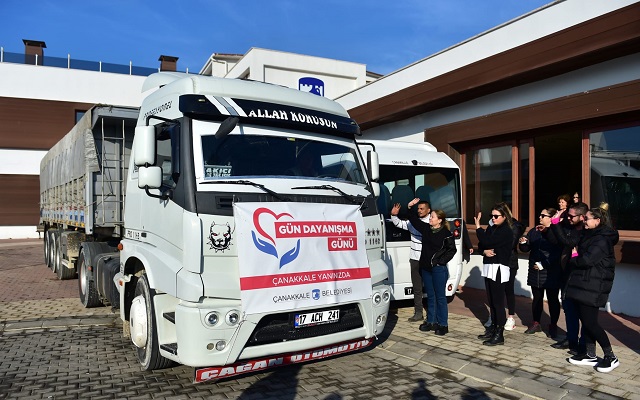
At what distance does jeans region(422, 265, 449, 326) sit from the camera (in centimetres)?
664

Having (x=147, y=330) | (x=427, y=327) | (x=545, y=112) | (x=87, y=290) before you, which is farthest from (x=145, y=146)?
(x=545, y=112)

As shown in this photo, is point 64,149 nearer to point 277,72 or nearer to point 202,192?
point 202,192

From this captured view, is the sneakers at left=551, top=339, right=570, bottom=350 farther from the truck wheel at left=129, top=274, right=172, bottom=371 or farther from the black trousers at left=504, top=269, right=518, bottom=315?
the truck wheel at left=129, top=274, right=172, bottom=371

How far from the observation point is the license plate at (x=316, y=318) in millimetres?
4453

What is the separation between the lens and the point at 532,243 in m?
6.63

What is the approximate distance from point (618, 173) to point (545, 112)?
1.57 meters

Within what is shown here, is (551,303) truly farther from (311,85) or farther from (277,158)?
(311,85)

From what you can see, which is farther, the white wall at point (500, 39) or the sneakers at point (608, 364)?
the white wall at point (500, 39)

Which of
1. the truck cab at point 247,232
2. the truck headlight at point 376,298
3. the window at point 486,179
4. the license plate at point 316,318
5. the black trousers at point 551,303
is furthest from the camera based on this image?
the window at point 486,179

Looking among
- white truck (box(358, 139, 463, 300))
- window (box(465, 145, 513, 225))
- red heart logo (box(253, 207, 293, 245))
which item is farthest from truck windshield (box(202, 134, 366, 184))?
window (box(465, 145, 513, 225))

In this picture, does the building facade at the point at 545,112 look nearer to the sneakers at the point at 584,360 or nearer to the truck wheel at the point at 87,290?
the sneakers at the point at 584,360

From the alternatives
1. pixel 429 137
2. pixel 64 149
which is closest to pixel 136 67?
pixel 64 149

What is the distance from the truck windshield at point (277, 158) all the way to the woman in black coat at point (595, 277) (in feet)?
7.98

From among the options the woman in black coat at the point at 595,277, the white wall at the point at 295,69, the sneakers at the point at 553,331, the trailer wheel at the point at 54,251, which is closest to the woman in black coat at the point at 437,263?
the sneakers at the point at 553,331
